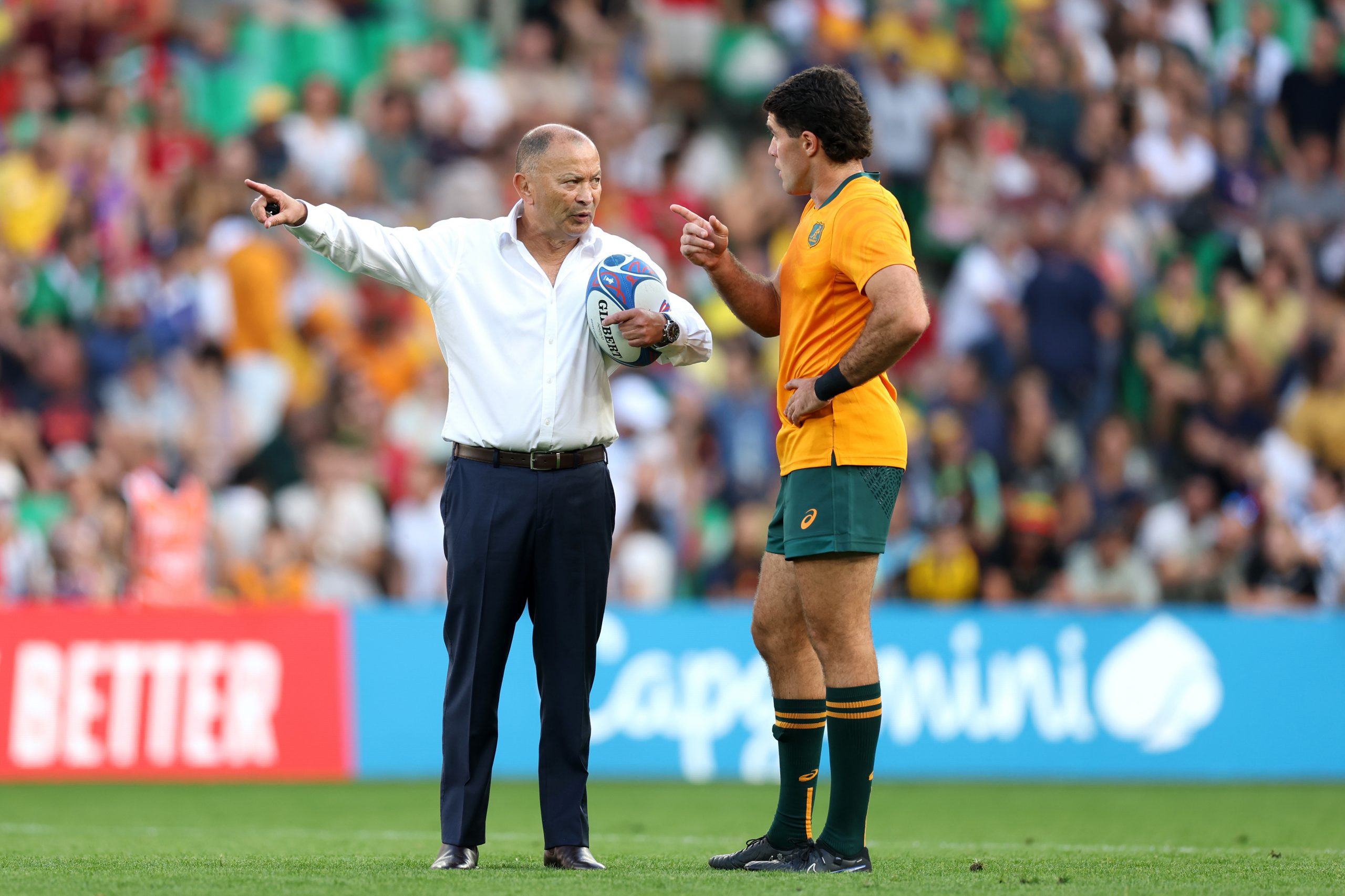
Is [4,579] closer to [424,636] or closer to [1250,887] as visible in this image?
[424,636]

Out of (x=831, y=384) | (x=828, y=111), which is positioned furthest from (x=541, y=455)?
(x=828, y=111)

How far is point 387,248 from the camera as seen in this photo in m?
6.14

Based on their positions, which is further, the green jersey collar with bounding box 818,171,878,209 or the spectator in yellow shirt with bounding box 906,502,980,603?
the spectator in yellow shirt with bounding box 906,502,980,603

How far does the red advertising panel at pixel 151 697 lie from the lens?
11.7m

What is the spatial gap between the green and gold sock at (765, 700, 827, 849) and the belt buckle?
1.10m

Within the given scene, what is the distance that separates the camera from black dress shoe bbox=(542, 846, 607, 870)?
6.05 m

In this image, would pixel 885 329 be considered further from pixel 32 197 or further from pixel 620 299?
pixel 32 197

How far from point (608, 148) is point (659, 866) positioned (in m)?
10.6

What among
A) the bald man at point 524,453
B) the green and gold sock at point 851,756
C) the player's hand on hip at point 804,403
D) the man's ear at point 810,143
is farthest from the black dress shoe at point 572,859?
the man's ear at point 810,143

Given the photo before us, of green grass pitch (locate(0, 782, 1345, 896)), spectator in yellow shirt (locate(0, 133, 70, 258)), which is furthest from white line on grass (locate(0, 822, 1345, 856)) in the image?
spectator in yellow shirt (locate(0, 133, 70, 258))

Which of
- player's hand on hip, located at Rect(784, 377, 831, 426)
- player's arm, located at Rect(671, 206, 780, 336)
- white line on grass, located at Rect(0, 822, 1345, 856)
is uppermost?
player's arm, located at Rect(671, 206, 780, 336)

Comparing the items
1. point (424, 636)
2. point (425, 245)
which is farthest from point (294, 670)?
point (425, 245)

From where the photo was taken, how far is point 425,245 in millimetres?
6211

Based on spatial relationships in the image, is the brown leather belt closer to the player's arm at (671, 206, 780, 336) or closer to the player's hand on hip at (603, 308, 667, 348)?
the player's hand on hip at (603, 308, 667, 348)
